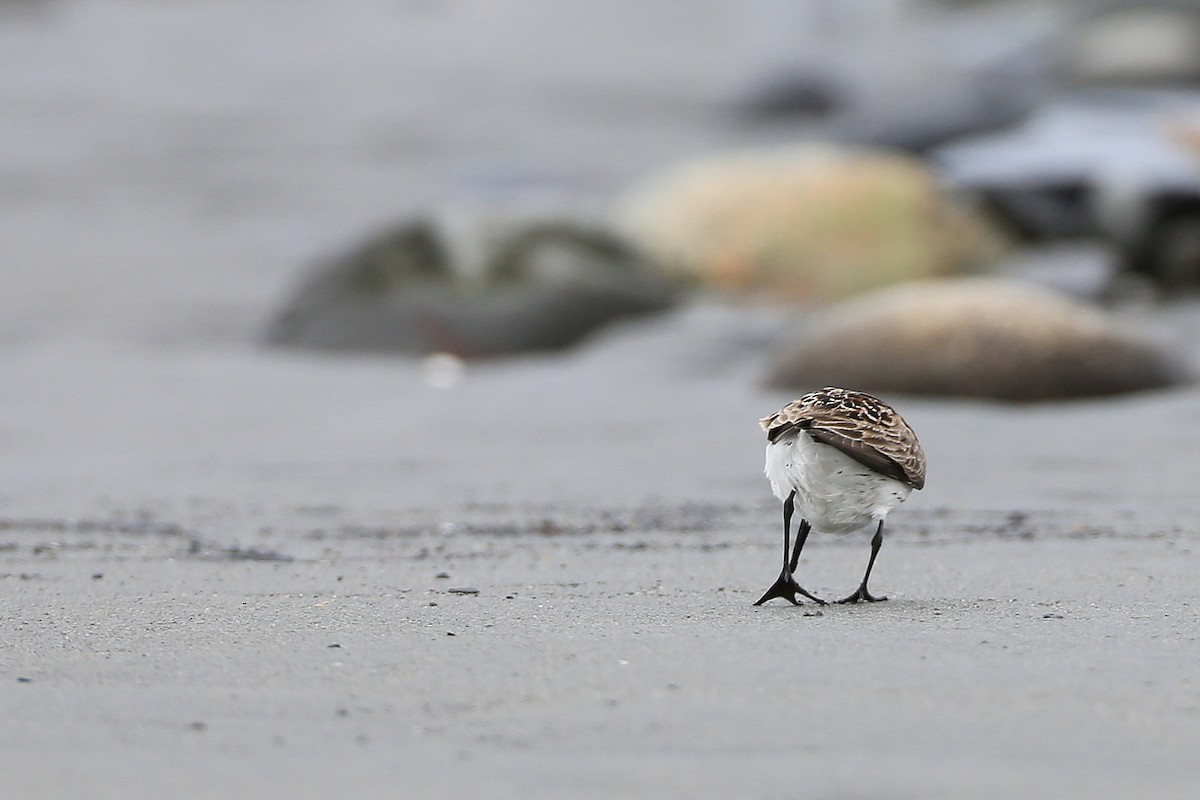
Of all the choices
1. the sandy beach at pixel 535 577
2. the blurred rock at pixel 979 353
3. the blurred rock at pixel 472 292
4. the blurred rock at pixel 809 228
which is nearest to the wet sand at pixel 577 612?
the sandy beach at pixel 535 577

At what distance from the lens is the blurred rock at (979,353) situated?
7043mm

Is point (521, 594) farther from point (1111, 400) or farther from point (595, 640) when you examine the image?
point (1111, 400)

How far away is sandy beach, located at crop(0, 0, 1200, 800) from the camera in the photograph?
2.41 metres

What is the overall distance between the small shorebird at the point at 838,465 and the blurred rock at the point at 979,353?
3.68 m

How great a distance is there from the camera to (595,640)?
9.98ft

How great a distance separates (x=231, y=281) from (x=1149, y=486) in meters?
7.27

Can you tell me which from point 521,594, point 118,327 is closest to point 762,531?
point 521,594

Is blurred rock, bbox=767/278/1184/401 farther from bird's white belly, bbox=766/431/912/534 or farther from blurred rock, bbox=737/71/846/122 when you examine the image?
blurred rock, bbox=737/71/846/122

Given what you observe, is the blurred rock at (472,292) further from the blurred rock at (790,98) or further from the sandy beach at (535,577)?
the blurred rock at (790,98)

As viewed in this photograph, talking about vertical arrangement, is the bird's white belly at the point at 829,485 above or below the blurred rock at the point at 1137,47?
below

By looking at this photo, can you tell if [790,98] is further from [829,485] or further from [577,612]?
[577,612]

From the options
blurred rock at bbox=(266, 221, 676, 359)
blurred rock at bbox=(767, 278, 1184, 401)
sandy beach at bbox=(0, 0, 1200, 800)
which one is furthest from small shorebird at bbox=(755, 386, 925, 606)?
blurred rock at bbox=(266, 221, 676, 359)

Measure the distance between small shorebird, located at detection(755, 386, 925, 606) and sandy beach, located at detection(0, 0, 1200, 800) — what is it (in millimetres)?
188

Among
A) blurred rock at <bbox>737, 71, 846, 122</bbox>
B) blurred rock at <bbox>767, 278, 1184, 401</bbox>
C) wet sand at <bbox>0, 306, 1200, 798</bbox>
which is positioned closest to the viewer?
wet sand at <bbox>0, 306, 1200, 798</bbox>
